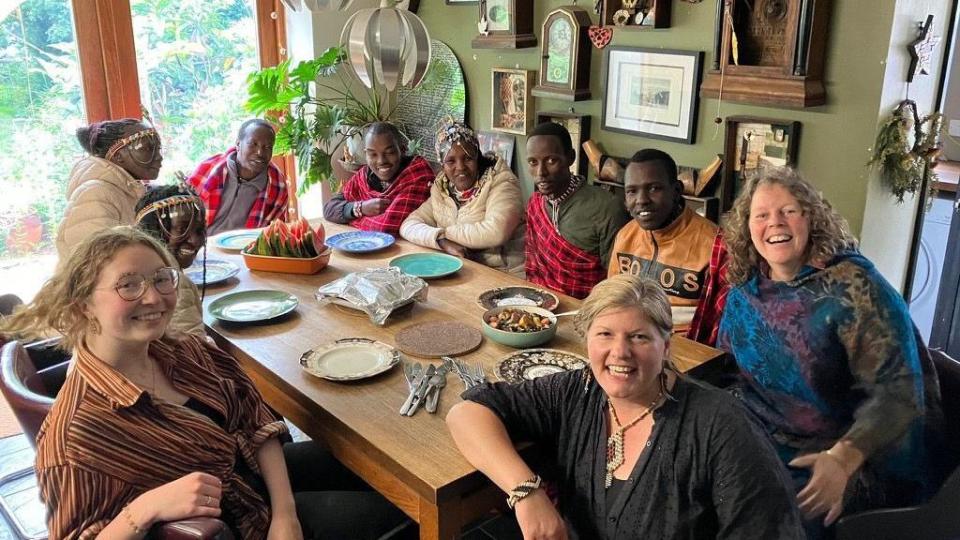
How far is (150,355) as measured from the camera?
56.3 inches

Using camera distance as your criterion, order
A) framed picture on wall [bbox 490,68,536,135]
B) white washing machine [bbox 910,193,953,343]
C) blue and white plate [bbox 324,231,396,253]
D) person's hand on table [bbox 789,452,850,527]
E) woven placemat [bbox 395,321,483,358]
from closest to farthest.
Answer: person's hand on table [bbox 789,452,850,527] → woven placemat [bbox 395,321,483,358] → blue and white plate [bbox 324,231,396,253] → white washing machine [bbox 910,193,953,343] → framed picture on wall [bbox 490,68,536,135]

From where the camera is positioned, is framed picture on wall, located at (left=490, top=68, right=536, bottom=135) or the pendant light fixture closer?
the pendant light fixture

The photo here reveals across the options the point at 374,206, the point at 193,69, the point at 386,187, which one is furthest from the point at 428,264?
the point at 193,69

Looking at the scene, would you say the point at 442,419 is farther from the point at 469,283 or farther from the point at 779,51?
the point at 779,51

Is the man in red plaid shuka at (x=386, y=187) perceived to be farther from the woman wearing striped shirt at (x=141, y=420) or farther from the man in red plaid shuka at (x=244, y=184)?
the woman wearing striped shirt at (x=141, y=420)

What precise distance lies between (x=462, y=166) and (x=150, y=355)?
1.60 m

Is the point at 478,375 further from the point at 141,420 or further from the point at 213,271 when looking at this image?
the point at 213,271

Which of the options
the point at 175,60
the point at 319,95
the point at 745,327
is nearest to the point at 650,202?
the point at 745,327

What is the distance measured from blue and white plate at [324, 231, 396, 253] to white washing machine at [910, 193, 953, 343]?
2274 millimetres

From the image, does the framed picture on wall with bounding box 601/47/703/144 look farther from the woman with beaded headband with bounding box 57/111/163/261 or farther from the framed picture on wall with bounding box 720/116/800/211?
the woman with beaded headband with bounding box 57/111/163/261

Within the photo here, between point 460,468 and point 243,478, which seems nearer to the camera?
point 460,468

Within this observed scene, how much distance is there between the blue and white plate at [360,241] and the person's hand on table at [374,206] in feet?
0.80

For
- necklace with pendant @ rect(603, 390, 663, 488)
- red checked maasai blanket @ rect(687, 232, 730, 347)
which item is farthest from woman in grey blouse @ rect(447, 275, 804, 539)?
red checked maasai blanket @ rect(687, 232, 730, 347)

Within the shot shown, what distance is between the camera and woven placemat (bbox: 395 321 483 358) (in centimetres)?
177
